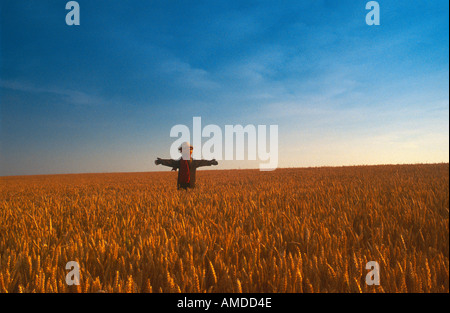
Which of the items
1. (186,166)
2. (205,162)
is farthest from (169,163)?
(205,162)

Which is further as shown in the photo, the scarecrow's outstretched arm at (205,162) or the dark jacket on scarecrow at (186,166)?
the dark jacket on scarecrow at (186,166)

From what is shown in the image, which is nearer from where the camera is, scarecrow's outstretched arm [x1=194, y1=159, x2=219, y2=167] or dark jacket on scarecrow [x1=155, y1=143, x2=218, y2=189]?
scarecrow's outstretched arm [x1=194, y1=159, x2=219, y2=167]

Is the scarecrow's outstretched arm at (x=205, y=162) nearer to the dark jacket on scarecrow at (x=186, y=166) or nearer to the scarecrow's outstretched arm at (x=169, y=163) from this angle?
the dark jacket on scarecrow at (x=186, y=166)

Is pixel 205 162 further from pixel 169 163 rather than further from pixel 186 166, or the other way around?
pixel 169 163

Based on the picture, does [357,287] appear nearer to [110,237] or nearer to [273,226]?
[273,226]

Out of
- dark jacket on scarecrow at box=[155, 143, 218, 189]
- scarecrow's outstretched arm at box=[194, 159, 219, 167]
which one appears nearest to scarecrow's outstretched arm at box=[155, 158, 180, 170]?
dark jacket on scarecrow at box=[155, 143, 218, 189]

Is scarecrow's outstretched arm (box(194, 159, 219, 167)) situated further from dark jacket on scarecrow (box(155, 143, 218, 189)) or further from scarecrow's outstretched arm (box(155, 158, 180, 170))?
scarecrow's outstretched arm (box(155, 158, 180, 170))

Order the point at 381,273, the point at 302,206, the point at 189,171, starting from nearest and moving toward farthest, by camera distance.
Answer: the point at 381,273 < the point at 302,206 < the point at 189,171

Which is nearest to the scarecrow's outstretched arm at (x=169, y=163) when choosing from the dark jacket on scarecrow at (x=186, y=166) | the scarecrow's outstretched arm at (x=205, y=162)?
the dark jacket on scarecrow at (x=186, y=166)

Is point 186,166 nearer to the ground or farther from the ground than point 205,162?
nearer to the ground
